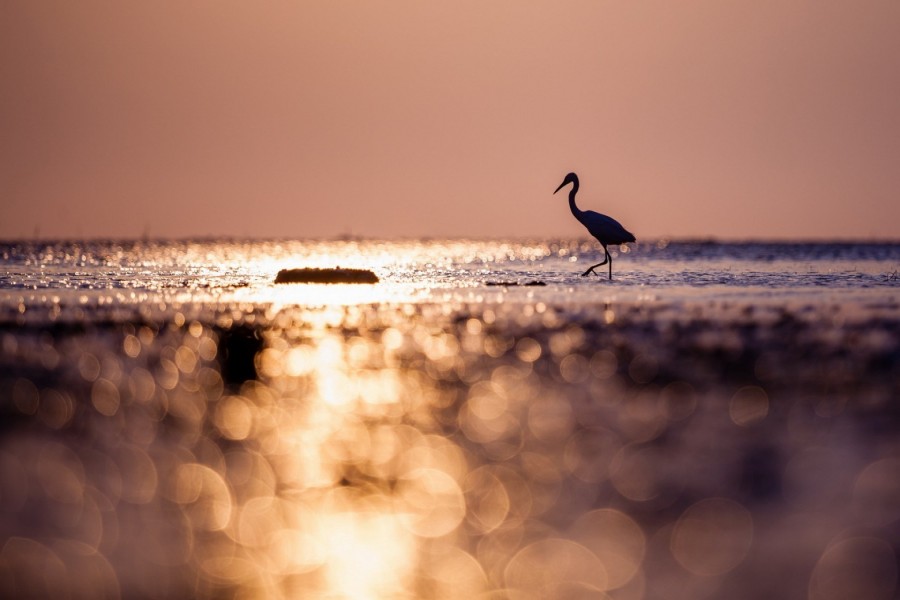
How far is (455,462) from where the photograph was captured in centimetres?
1016

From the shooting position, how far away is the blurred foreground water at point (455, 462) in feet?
23.6

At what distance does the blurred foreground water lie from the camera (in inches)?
283

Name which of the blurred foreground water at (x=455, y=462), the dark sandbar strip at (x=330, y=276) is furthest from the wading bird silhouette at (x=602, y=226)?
the blurred foreground water at (x=455, y=462)

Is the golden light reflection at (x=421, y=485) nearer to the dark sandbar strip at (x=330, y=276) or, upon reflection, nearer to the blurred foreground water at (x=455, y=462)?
the blurred foreground water at (x=455, y=462)

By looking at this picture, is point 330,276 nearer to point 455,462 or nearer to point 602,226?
point 602,226

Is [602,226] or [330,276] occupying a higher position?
[602,226]

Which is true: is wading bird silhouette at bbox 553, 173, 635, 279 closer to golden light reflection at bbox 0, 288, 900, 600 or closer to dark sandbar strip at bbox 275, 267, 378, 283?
dark sandbar strip at bbox 275, 267, 378, 283

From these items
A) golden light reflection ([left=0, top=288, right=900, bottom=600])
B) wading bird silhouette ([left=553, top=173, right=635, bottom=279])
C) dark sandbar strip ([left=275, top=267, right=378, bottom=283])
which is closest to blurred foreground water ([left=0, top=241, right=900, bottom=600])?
golden light reflection ([left=0, top=288, right=900, bottom=600])

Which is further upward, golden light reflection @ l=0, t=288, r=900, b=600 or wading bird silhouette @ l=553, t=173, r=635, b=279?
wading bird silhouette @ l=553, t=173, r=635, b=279

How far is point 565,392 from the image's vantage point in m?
13.8

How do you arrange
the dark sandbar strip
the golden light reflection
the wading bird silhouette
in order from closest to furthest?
the golden light reflection, the wading bird silhouette, the dark sandbar strip

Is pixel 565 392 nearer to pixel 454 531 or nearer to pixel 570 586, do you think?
pixel 454 531

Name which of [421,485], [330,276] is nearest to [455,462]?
[421,485]

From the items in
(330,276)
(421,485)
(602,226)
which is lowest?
(421,485)
